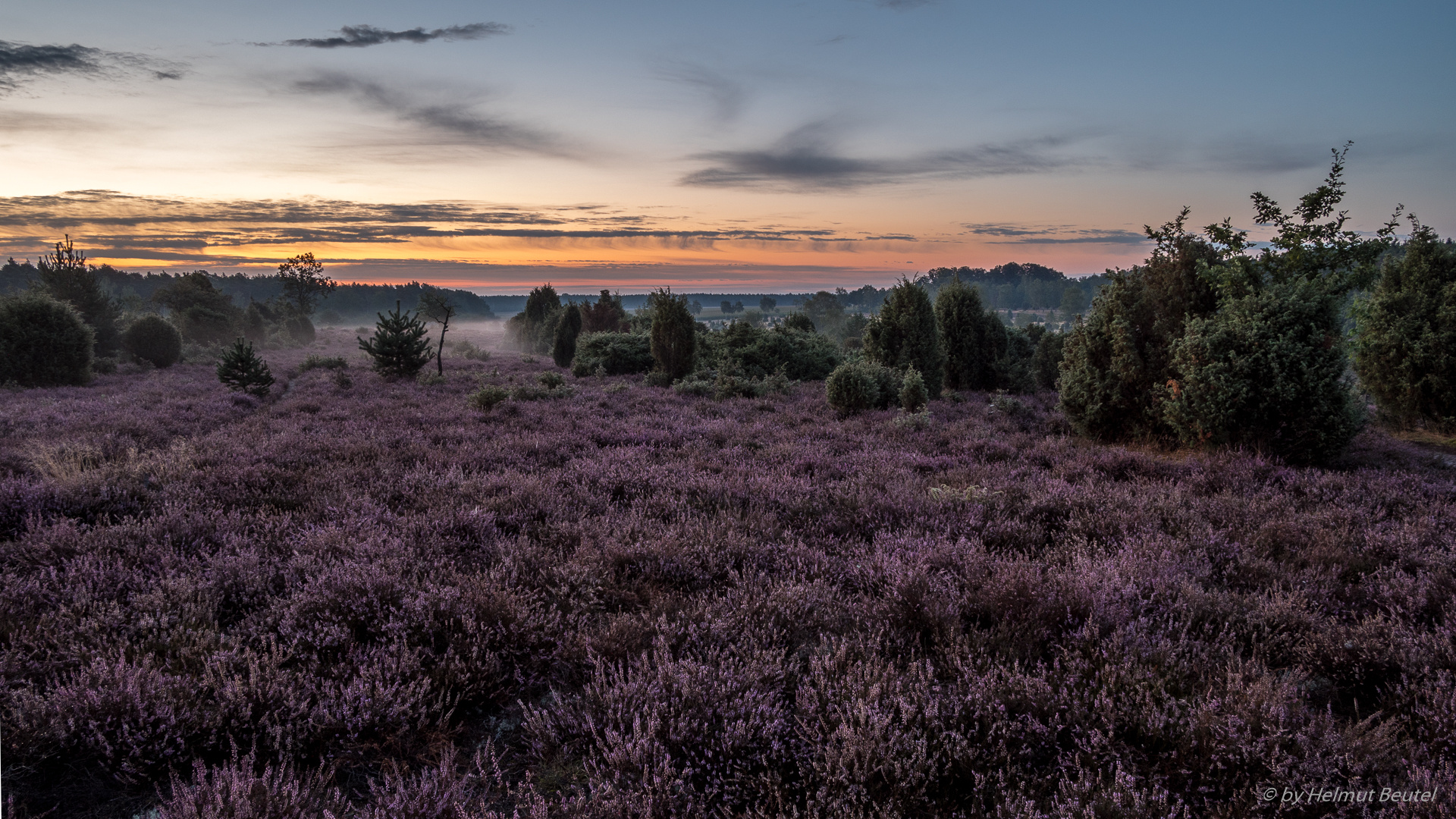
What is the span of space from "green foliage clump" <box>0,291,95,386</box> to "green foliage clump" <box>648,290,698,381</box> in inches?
847

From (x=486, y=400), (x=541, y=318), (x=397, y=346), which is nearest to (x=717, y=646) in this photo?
(x=486, y=400)

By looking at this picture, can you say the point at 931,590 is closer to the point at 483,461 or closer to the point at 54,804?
the point at 54,804

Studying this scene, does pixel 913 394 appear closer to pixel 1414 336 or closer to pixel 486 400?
pixel 1414 336

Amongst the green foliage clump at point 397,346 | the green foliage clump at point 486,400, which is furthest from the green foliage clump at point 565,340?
the green foliage clump at point 486,400

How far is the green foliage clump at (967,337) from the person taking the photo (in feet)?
67.8

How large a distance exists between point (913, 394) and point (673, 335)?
11.9m

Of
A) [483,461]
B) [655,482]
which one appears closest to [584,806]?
[655,482]

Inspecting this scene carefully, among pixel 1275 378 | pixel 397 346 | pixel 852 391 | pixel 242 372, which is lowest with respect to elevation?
pixel 242 372

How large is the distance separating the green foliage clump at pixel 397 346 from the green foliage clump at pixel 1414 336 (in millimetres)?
27875

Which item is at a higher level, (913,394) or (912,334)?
(912,334)

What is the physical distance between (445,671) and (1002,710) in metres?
2.88

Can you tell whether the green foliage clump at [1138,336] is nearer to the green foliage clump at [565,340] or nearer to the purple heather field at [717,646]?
the purple heather field at [717,646]

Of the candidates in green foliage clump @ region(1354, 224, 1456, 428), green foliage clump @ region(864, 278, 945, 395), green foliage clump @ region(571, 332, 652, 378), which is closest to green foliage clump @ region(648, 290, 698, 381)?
green foliage clump @ region(571, 332, 652, 378)

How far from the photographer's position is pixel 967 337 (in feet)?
68.2
